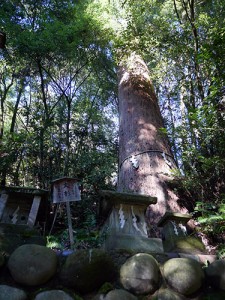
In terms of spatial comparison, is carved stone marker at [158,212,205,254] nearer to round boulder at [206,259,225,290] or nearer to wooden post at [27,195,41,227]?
round boulder at [206,259,225,290]

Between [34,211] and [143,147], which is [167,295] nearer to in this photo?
[34,211]

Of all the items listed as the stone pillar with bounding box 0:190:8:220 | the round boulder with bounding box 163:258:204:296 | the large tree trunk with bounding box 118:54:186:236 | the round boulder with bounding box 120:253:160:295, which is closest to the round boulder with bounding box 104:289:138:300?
the round boulder with bounding box 120:253:160:295

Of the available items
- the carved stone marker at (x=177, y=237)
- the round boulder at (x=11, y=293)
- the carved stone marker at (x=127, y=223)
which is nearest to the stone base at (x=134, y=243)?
the carved stone marker at (x=127, y=223)

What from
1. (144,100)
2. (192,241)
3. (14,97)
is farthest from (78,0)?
(192,241)

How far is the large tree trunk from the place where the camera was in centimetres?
472

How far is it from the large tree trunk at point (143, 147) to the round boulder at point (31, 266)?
2100mm

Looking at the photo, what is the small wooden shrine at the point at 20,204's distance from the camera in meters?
3.67

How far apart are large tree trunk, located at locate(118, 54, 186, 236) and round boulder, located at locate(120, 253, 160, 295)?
1627mm

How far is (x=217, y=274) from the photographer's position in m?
2.58

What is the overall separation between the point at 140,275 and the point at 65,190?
2.19 metres

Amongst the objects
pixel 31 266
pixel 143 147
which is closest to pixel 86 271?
pixel 31 266

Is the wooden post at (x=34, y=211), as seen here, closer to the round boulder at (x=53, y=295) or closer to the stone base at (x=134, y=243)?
the stone base at (x=134, y=243)

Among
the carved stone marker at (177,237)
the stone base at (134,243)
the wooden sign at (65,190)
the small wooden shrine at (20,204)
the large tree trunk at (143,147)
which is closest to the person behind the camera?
the stone base at (134,243)

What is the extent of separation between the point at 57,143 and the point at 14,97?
10.9 ft
